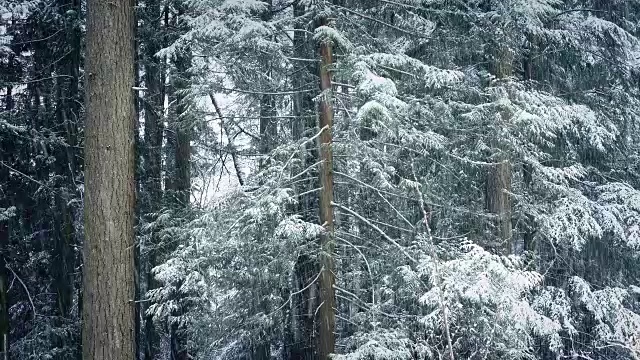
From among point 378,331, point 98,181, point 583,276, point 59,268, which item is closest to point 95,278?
point 98,181

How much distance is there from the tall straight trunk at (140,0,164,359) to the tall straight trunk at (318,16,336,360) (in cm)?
378

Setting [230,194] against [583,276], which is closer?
[230,194]

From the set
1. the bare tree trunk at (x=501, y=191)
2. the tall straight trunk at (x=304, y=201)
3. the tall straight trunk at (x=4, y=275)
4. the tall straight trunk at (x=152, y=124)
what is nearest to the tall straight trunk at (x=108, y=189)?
the tall straight trunk at (x=304, y=201)

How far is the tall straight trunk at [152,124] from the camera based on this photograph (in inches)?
371

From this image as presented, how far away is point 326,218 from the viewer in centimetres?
669

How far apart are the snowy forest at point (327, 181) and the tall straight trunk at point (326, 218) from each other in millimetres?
28

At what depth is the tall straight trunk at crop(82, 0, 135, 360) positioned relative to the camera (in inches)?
193

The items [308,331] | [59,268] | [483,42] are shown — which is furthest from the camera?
[59,268]

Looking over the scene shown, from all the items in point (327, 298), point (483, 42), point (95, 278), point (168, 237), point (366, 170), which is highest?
point (483, 42)

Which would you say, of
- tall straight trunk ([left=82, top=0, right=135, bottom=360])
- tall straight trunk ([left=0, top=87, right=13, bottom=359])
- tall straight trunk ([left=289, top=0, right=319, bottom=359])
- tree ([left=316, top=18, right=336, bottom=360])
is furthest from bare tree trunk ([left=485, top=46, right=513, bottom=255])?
tall straight trunk ([left=0, top=87, right=13, bottom=359])

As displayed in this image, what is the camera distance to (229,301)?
283 inches

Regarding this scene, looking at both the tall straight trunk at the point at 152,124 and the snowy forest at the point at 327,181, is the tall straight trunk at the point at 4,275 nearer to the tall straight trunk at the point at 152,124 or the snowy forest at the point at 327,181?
the snowy forest at the point at 327,181

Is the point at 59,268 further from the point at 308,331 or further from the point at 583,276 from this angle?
the point at 583,276

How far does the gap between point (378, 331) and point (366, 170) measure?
235cm
